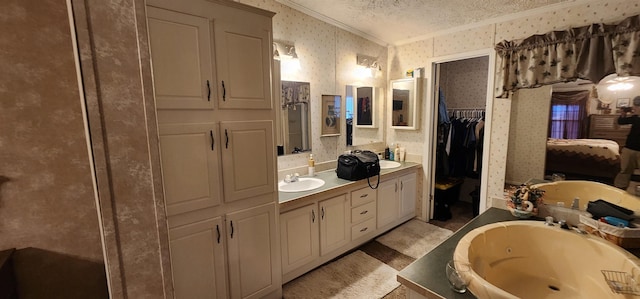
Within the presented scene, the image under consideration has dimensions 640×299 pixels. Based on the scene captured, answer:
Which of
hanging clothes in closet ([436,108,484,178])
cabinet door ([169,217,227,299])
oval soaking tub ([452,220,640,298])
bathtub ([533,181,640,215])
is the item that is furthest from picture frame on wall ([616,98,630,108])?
cabinet door ([169,217,227,299])

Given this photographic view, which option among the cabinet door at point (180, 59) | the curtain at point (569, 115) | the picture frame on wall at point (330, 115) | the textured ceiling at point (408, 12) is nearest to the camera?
the cabinet door at point (180, 59)

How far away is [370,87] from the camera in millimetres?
3334

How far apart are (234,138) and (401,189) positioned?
91.6 inches

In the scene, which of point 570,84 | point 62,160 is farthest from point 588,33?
point 62,160

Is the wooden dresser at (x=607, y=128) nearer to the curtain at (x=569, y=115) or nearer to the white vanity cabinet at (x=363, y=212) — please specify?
the curtain at (x=569, y=115)

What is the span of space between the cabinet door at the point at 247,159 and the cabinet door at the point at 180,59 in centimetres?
Answer: 25

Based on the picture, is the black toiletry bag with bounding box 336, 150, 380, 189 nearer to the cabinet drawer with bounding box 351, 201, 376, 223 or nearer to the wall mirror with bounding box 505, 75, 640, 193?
the cabinet drawer with bounding box 351, 201, 376, 223

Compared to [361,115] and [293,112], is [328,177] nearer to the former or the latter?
[293,112]

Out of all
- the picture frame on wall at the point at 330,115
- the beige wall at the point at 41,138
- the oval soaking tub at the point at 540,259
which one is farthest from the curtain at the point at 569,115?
the beige wall at the point at 41,138

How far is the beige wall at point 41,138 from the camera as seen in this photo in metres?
1.11

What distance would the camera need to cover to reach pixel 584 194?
1612 mm

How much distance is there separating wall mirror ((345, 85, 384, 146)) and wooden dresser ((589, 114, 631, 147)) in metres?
2.10

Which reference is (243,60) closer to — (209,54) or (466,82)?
(209,54)

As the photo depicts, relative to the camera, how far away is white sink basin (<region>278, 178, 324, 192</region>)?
2367 mm
